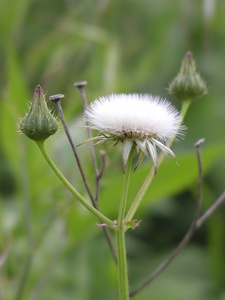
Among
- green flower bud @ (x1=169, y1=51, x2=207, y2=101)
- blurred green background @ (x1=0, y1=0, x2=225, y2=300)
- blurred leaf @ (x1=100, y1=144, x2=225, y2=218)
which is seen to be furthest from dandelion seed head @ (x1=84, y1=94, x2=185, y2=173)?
blurred leaf @ (x1=100, y1=144, x2=225, y2=218)

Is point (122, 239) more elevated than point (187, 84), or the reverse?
point (187, 84)

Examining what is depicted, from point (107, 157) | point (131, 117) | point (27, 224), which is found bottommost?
point (27, 224)

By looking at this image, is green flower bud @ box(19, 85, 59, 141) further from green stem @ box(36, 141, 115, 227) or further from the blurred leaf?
the blurred leaf

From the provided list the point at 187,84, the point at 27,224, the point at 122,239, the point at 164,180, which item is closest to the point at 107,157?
the point at 164,180

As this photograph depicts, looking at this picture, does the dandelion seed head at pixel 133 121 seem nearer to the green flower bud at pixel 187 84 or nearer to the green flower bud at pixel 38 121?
the green flower bud at pixel 38 121

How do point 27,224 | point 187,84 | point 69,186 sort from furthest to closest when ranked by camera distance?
point 27,224, point 187,84, point 69,186

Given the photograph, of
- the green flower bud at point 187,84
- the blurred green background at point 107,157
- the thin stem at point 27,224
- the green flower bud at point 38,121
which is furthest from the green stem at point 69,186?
the thin stem at point 27,224

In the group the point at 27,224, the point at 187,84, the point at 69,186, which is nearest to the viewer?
the point at 69,186

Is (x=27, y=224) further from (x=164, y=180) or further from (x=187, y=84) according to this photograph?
(x=187, y=84)
